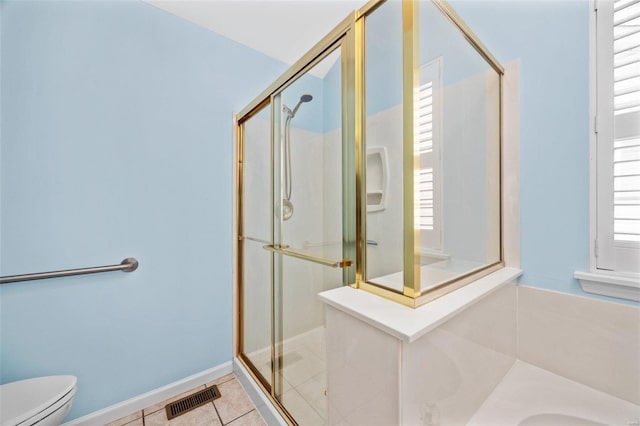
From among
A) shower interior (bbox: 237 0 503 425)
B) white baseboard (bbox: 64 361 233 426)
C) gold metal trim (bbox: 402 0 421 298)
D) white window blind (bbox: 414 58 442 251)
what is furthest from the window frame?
white baseboard (bbox: 64 361 233 426)

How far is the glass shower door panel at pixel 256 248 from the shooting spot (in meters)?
1.42

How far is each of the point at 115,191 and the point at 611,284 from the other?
2169mm

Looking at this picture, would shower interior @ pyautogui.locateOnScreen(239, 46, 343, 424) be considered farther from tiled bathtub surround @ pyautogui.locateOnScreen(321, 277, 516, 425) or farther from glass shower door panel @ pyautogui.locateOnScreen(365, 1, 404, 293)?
tiled bathtub surround @ pyautogui.locateOnScreen(321, 277, 516, 425)

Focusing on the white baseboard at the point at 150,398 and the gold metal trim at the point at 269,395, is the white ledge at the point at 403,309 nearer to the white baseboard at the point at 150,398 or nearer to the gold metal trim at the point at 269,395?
the gold metal trim at the point at 269,395

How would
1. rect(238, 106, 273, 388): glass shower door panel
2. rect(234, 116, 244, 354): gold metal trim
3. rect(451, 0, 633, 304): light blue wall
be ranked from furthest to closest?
rect(234, 116, 244, 354): gold metal trim → rect(238, 106, 273, 388): glass shower door panel → rect(451, 0, 633, 304): light blue wall

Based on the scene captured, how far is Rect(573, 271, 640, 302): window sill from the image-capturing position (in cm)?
84

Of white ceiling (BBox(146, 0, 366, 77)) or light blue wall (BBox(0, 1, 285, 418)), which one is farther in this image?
white ceiling (BBox(146, 0, 366, 77))

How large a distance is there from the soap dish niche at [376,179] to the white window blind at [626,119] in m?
0.83

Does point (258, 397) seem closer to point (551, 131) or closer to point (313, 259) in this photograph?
point (313, 259)

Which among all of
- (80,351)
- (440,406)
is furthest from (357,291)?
(80,351)

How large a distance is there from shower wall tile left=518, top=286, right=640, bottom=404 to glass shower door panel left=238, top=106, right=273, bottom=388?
1241 millimetres

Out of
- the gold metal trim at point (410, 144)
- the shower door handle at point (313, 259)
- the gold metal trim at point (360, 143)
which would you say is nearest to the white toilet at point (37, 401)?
the shower door handle at point (313, 259)

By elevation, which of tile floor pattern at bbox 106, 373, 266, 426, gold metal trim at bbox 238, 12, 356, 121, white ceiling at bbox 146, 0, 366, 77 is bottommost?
tile floor pattern at bbox 106, 373, 266, 426

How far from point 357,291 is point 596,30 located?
129 centimetres
